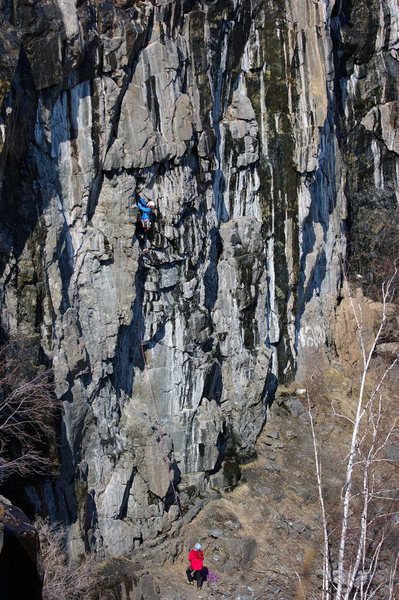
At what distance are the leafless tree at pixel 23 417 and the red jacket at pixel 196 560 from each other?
431 centimetres

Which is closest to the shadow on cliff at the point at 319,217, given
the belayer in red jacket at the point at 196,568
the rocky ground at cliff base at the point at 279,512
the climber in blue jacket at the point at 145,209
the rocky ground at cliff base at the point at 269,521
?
the rocky ground at cliff base at the point at 279,512

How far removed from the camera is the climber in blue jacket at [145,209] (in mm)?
21625

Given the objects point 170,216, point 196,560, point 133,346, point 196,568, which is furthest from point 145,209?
point 196,568

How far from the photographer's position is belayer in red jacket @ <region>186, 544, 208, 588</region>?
66.1 feet

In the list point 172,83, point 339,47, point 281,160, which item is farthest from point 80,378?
point 339,47

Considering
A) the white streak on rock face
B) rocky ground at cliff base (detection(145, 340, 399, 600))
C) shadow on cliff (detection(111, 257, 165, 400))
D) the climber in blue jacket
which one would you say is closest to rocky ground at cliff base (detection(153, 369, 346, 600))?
rocky ground at cliff base (detection(145, 340, 399, 600))

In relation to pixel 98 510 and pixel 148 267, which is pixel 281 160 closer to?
pixel 148 267

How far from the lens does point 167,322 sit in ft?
76.0

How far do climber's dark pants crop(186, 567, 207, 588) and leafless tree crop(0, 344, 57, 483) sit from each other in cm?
468

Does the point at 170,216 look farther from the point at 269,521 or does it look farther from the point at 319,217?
the point at 269,521

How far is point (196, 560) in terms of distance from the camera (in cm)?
2014

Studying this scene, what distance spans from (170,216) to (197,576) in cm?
941

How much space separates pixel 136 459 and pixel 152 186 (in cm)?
734

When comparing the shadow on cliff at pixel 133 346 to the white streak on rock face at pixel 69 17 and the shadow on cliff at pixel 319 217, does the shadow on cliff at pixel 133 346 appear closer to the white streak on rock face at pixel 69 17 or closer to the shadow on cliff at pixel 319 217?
the white streak on rock face at pixel 69 17
